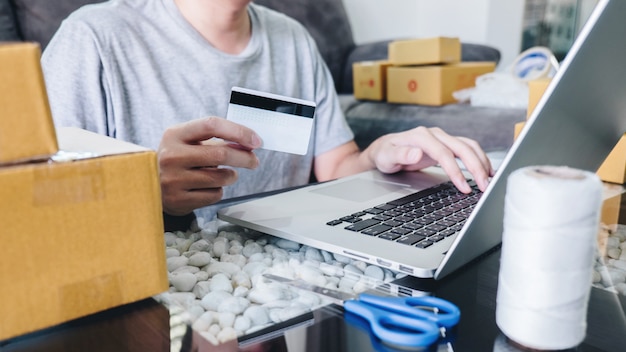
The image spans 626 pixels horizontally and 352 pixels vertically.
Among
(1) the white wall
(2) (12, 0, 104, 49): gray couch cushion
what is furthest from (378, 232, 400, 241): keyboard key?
(1) the white wall

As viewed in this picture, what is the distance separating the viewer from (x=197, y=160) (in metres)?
0.69

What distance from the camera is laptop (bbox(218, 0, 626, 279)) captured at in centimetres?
41

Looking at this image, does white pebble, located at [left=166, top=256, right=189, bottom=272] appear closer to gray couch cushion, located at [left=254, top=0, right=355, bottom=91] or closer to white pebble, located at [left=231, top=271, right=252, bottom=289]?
white pebble, located at [left=231, top=271, right=252, bottom=289]

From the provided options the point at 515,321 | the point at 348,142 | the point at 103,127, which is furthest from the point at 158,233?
the point at 348,142

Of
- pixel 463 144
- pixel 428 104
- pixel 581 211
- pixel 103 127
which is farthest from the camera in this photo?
pixel 428 104

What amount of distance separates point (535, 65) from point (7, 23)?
4.56ft

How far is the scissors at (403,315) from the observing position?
1.22 feet

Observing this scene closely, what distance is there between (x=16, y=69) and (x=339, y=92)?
1.85m

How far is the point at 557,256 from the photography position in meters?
0.34

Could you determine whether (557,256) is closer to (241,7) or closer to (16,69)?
(16,69)

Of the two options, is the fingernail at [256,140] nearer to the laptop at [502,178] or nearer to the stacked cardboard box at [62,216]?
the laptop at [502,178]

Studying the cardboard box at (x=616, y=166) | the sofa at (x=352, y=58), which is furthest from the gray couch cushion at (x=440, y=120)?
the cardboard box at (x=616, y=166)

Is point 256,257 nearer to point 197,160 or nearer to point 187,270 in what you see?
point 187,270

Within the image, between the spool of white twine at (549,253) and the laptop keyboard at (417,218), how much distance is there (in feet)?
0.55
